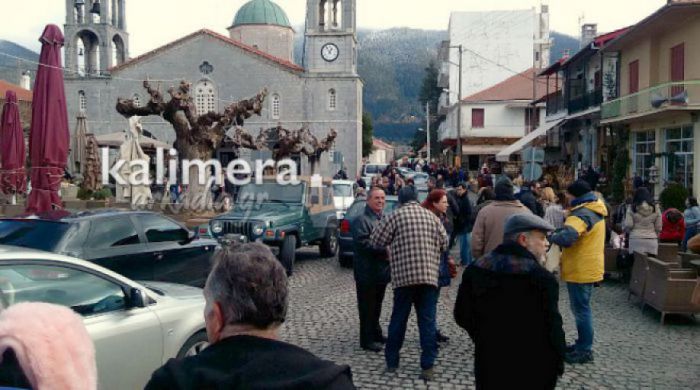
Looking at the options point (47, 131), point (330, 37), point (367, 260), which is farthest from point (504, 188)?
point (330, 37)

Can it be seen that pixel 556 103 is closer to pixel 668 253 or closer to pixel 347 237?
pixel 347 237

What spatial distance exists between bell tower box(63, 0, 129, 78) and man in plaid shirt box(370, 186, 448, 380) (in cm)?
4995

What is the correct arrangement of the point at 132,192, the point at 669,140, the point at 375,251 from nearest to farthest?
the point at 375,251
the point at 132,192
the point at 669,140

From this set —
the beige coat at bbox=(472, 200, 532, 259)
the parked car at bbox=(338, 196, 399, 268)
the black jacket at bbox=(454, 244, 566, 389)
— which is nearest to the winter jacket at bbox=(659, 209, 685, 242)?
the parked car at bbox=(338, 196, 399, 268)

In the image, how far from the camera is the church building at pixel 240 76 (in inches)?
1989

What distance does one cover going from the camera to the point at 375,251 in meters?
7.16

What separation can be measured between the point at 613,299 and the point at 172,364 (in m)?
9.68

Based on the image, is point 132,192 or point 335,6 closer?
point 132,192

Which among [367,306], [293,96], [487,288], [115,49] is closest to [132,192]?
[367,306]

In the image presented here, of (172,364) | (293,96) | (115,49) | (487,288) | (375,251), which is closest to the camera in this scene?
(172,364)

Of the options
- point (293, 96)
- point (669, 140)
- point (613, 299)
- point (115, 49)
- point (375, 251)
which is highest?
point (115, 49)

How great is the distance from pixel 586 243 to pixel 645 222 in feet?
13.8

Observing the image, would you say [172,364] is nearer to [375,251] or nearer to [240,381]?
[240,381]

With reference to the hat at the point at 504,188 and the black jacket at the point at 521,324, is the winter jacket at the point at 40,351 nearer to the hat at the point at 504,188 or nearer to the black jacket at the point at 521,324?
the black jacket at the point at 521,324
